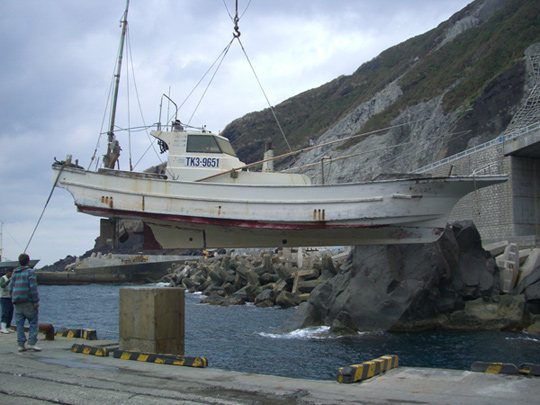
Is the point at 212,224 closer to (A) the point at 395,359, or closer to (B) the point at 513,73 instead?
(A) the point at 395,359

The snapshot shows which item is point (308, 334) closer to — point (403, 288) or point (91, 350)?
point (403, 288)

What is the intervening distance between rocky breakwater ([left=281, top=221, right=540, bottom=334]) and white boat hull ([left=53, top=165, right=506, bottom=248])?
430 cm

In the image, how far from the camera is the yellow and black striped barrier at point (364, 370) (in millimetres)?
5914

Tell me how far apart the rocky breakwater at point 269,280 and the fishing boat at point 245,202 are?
11990mm

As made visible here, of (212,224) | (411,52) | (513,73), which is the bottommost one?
(212,224)

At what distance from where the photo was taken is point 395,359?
689cm

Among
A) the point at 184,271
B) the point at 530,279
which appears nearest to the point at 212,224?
the point at 530,279

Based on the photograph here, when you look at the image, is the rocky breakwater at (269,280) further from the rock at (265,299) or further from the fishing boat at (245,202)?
the fishing boat at (245,202)

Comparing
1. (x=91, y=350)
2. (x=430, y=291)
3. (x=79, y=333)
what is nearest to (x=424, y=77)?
(x=430, y=291)

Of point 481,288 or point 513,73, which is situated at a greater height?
point 513,73

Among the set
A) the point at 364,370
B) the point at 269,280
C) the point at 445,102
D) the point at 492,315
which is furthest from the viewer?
the point at 445,102

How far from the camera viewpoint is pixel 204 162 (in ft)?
42.8

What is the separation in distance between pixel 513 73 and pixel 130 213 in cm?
4012

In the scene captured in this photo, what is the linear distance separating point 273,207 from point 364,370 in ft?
20.8
